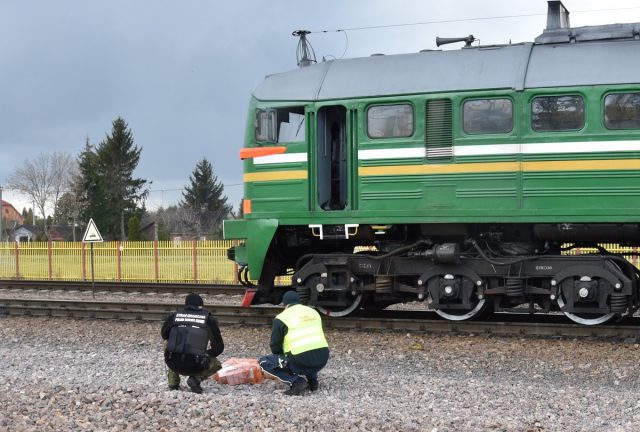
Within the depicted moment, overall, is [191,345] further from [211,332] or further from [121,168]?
[121,168]

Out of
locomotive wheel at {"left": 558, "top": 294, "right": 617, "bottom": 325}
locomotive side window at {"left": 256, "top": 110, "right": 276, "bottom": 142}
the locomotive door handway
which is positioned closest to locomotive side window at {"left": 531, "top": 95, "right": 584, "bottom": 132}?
locomotive wheel at {"left": 558, "top": 294, "right": 617, "bottom": 325}

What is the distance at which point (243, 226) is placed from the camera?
12438mm

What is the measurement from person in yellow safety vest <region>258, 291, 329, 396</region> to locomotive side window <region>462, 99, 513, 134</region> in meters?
4.16

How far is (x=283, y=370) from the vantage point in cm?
855

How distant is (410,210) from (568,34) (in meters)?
3.51

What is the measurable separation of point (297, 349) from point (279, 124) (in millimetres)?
5026

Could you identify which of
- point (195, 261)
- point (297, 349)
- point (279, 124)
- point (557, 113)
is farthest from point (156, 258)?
point (297, 349)

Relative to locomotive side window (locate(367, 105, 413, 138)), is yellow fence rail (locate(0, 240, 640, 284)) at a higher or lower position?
lower

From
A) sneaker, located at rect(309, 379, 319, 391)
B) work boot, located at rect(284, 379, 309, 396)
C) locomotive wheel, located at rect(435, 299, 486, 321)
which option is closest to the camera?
work boot, located at rect(284, 379, 309, 396)

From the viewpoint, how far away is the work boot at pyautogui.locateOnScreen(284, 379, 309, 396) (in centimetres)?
827

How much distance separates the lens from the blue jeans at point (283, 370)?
843 cm

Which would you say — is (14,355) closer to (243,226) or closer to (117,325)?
(117,325)

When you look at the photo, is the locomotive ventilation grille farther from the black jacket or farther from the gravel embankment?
the black jacket

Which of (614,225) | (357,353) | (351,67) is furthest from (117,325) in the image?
(614,225)
